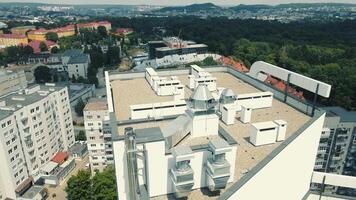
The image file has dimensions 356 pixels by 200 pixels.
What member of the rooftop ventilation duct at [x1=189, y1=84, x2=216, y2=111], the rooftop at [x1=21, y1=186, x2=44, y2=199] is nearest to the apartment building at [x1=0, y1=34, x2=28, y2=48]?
the rooftop at [x1=21, y1=186, x2=44, y2=199]

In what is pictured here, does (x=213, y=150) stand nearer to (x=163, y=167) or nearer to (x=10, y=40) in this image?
(x=163, y=167)

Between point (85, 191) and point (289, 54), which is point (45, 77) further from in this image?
point (289, 54)

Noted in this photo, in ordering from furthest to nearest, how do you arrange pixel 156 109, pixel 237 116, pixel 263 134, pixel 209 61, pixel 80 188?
pixel 209 61 < pixel 80 188 < pixel 237 116 < pixel 156 109 < pixel 263 134

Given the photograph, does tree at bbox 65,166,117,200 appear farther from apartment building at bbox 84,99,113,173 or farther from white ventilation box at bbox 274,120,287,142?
white ventilation box at bbox 274,120,287,142

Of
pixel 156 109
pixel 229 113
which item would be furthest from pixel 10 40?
pixel 229 113

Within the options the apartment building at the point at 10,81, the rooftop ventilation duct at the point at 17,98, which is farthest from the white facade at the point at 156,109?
the apartment building at the point at 10,81

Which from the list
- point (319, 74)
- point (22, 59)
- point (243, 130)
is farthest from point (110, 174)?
point (22, 59)

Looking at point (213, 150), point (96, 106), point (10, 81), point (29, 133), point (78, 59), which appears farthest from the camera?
point (78, 59)

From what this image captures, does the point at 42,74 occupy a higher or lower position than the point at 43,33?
lower
